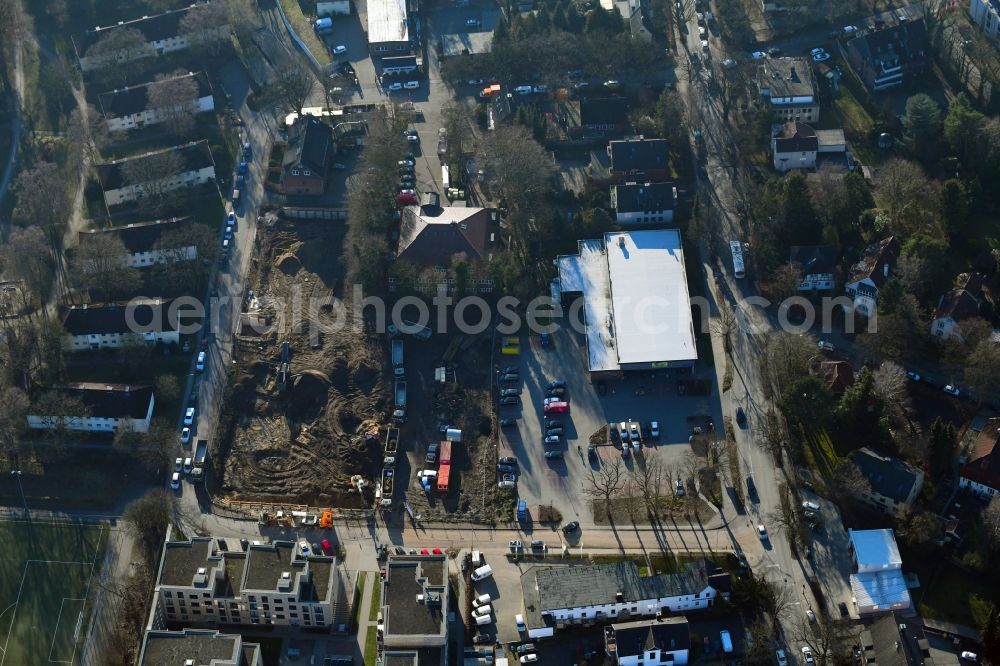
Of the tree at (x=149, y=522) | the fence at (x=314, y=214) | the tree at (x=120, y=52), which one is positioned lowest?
the tree at (x=149, y=522)

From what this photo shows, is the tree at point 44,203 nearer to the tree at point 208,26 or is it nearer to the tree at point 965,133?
the tree at point 208,26

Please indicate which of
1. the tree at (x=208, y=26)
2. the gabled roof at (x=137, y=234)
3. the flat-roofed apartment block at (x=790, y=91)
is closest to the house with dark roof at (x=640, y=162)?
the flat-roofed apartment block at (x=790, y=91)

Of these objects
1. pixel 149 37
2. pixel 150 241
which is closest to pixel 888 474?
pixel 150 241

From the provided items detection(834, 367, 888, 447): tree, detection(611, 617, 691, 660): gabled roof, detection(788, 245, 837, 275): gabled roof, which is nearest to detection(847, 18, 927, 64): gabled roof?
Result: detection(788, 245, 837, 275): gabled roof

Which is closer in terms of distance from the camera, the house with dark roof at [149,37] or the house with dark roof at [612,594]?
the house with dark roof at [612,594]

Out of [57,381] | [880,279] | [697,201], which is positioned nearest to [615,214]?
[697,201]

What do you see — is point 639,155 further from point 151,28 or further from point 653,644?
point 151,28

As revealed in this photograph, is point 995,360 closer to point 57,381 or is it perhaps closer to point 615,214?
point 615,214

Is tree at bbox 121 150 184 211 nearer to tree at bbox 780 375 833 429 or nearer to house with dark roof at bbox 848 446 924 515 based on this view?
tree at bbox 780 375 833 429
